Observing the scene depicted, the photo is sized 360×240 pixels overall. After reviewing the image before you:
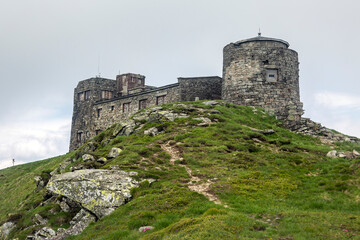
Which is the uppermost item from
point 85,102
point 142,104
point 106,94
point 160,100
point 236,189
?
point 106,94

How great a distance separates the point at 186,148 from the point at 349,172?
39.1ft

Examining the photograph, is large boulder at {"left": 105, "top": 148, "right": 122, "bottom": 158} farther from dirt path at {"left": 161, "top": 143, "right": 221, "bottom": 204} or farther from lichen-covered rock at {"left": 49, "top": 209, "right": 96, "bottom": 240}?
lichen-covered rock at {"left": 49, "top": 209, "right": 96, "bottom": 240}

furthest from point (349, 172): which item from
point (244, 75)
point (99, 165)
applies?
point (244, 75)

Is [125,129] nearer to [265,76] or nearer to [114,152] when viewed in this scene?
[114,152]

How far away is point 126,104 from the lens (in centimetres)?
5534

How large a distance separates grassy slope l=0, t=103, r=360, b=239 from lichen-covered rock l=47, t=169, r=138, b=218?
2.74ft

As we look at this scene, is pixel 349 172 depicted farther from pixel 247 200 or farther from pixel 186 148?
pixel 186 148

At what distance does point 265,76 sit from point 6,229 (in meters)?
32.5

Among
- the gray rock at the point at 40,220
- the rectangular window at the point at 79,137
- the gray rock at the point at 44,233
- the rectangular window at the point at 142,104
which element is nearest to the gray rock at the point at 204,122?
the gray rock at the point at 40,220

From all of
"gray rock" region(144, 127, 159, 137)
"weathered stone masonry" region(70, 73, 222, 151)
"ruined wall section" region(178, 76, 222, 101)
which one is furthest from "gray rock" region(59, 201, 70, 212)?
"ruined wall section" region(178, 76, 222, 101)

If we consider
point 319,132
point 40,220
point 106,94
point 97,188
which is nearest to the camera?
point 97,188

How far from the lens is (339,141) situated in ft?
116

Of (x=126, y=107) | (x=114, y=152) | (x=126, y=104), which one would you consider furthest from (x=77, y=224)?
(x=126, y=104)

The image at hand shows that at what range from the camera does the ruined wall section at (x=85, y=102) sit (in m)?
61.7
